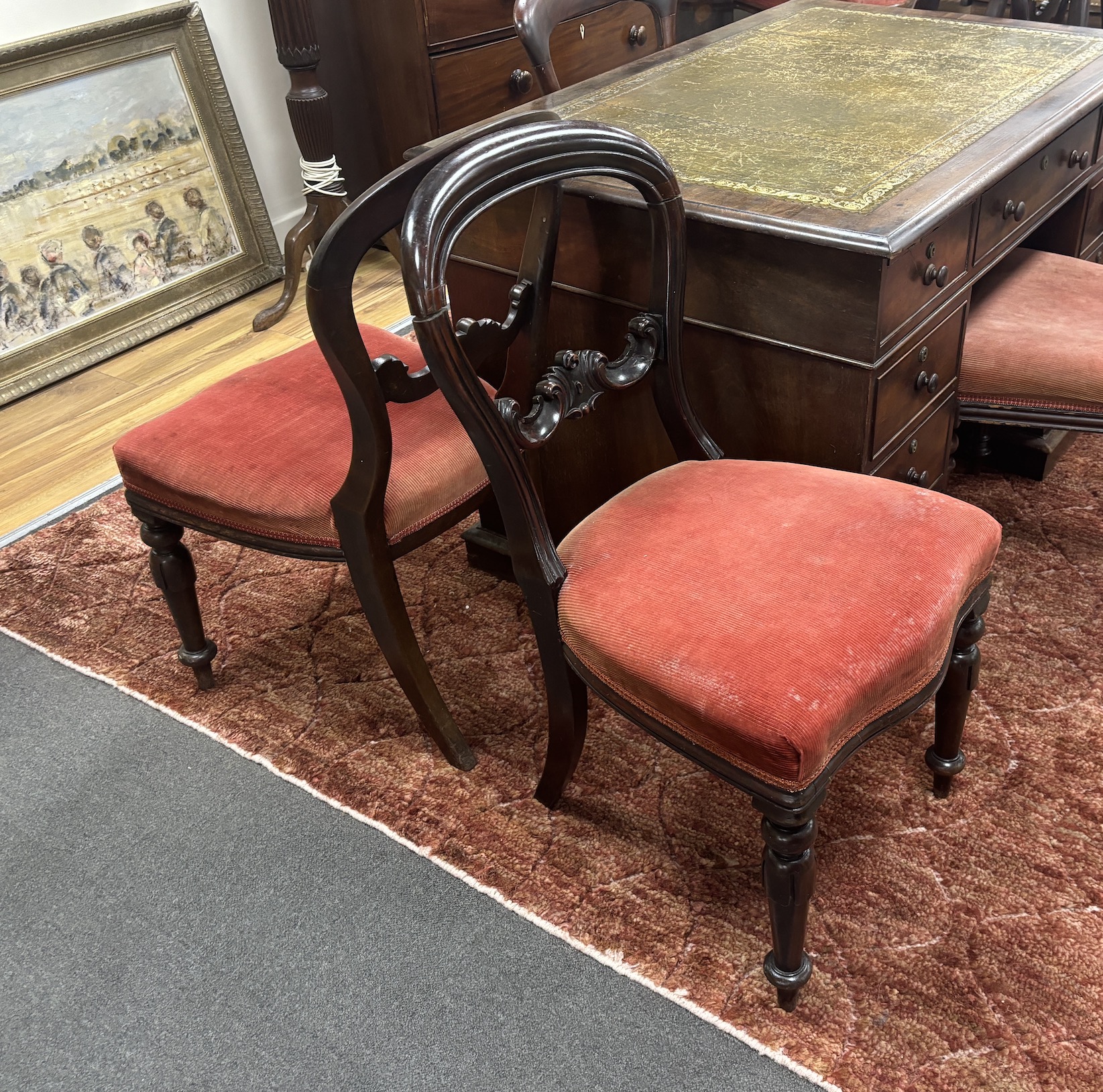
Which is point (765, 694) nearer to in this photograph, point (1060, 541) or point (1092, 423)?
point (1092, 423)

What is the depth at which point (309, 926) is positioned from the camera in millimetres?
1501

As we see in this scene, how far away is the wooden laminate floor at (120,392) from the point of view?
2574 millimetres

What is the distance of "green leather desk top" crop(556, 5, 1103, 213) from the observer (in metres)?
1.60

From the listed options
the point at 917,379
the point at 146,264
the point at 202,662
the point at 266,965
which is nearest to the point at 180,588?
the point at 202,662

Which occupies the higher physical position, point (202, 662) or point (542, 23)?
point (542, 23)

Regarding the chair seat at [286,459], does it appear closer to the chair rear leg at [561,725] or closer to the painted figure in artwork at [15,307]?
the chair rear leg at [561,725]

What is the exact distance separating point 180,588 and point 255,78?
2.13m

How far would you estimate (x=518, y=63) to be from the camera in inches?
126


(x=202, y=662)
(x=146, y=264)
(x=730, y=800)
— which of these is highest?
(x=146, y=264)

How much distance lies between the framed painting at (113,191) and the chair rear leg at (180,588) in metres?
1.39

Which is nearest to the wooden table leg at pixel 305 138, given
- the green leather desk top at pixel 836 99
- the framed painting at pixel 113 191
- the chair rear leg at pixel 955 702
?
the framed painting at pixel 113 191

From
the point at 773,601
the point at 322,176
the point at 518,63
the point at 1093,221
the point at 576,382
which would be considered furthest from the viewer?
the point at 518,63

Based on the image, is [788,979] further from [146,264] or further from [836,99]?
[146,264]

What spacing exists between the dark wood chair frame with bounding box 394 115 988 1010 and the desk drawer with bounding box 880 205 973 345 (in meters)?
0.27
